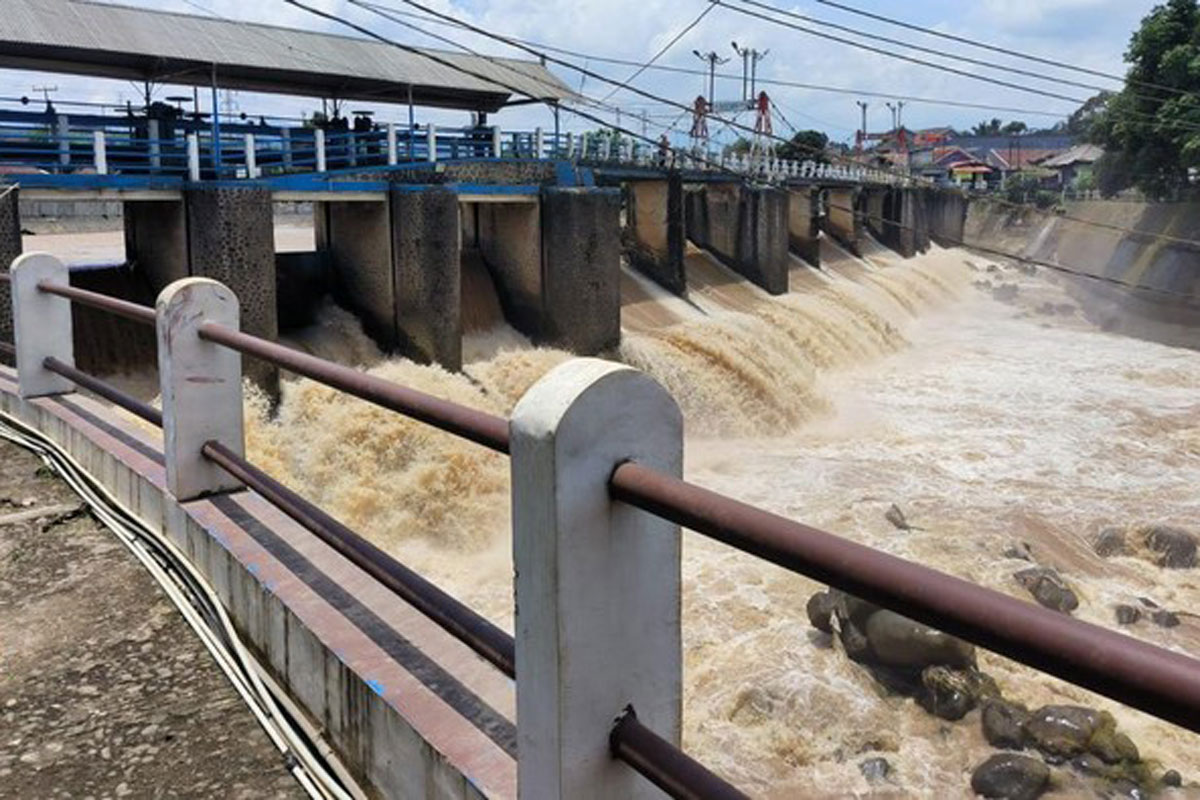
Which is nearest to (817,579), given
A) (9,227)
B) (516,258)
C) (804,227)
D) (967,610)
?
(967,610)

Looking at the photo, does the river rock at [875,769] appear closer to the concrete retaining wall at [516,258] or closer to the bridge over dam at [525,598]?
the bridge over dam at [525,598]

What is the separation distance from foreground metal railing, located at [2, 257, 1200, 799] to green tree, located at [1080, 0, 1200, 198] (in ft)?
116

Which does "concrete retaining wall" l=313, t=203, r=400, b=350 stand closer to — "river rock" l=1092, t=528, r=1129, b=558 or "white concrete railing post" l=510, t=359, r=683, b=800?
"river rock" l=1092, t=528, r=1129, b=558

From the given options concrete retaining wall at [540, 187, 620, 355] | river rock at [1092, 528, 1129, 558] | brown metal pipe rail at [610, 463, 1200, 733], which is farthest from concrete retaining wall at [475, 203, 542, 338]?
brown metal pipe rail at [610, 463, 1200, 733]

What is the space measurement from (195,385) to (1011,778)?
6.27 meters

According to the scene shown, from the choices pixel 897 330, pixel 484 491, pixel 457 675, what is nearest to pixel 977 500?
pixel 484 491

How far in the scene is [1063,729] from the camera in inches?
309

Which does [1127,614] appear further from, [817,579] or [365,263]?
[365,263]

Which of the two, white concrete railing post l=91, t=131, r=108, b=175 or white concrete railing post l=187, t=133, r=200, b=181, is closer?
white concrete railing post l=91, t=131, r=108, b=175

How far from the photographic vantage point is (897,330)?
3052 cm

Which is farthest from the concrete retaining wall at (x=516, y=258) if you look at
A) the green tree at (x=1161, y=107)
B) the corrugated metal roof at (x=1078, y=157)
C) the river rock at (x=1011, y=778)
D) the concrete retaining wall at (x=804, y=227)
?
the corrugated metal roof at (x=1078, y=157)

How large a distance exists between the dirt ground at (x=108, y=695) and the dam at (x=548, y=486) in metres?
0.02

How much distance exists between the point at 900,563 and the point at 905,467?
52.2 ft

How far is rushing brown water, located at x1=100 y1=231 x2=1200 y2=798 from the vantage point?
8.30 meters
